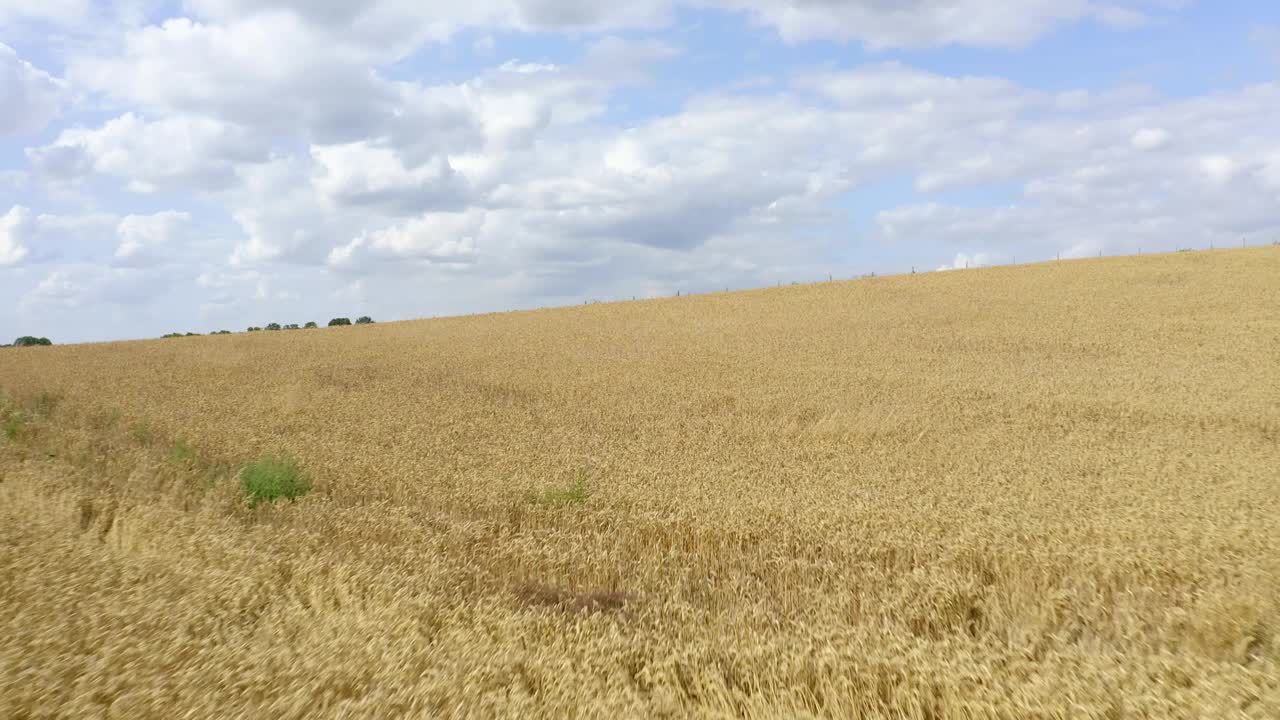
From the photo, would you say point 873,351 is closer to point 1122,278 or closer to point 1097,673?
point 1122,278

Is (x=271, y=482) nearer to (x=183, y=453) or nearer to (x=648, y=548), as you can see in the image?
(x=183, y=453)

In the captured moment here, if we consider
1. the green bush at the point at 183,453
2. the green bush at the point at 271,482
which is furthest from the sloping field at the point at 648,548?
the green bush at the point at 271,482

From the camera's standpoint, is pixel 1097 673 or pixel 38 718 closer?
pixel 38 718

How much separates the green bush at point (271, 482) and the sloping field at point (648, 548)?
29 centimetres

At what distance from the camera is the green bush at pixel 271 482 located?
6961 mm

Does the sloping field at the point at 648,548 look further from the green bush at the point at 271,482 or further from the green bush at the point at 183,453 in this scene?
the green bush at the point at 271,482

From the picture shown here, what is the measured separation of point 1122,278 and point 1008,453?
2300 cm

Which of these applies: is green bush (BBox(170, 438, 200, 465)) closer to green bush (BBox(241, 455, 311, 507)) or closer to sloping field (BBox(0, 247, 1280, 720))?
sloping field (BBox(0, 247, 1280, 720))

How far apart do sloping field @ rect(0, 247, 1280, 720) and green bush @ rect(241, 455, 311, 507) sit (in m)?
0.29

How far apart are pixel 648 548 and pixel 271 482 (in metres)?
3.44

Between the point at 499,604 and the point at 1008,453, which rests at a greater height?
the point at 499,604

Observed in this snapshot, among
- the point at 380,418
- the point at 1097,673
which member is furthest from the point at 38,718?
the point at 380,418

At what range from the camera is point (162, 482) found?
22.3 feet

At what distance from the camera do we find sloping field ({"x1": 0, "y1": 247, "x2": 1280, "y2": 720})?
2912 mm
